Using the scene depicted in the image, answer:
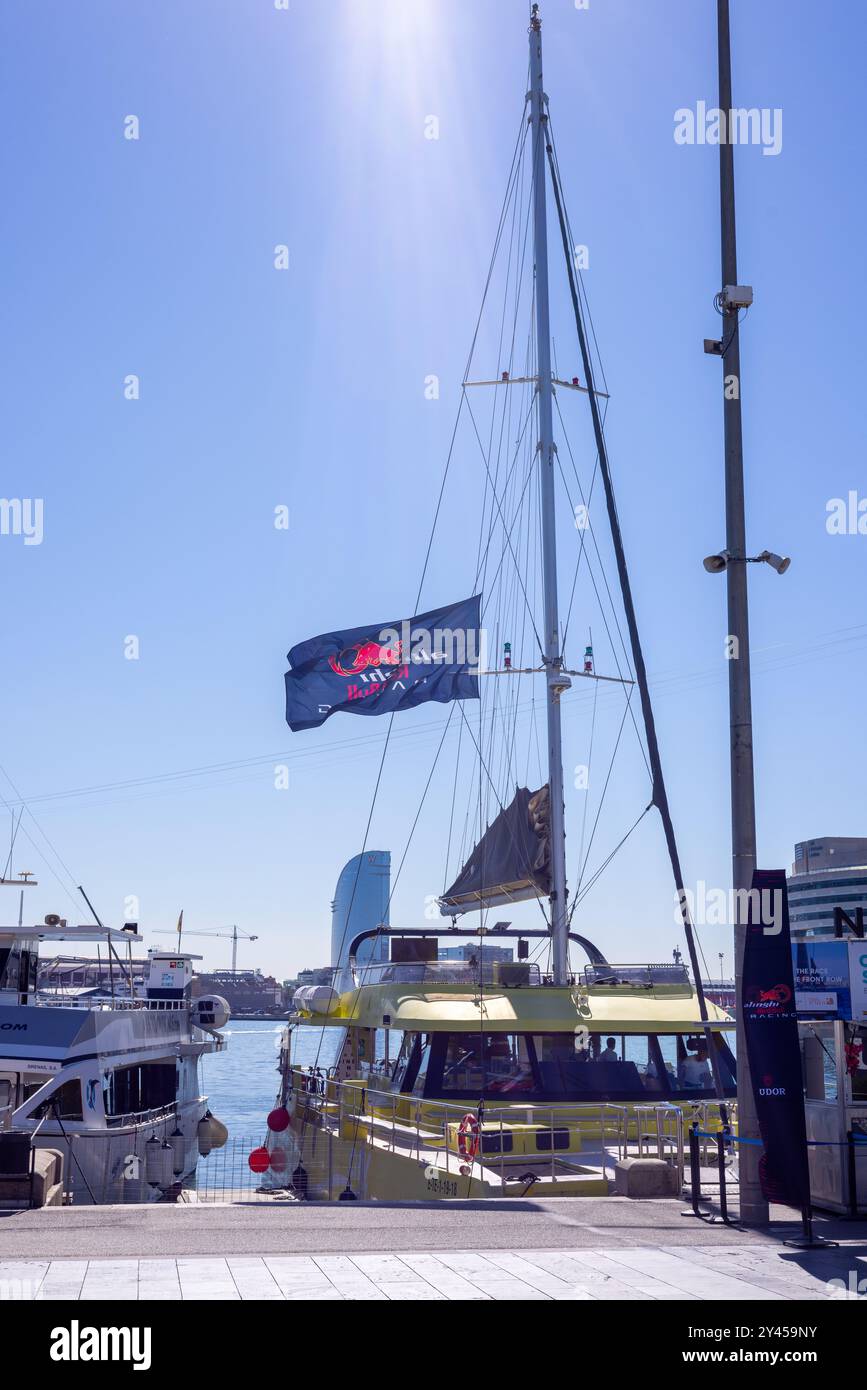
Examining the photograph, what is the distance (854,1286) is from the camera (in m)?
9.34

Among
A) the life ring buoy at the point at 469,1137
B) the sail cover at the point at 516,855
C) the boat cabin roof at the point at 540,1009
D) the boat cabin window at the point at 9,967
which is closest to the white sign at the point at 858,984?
the life ring buoy at the point at 469,1137

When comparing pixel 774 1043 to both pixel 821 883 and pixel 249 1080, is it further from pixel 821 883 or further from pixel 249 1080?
pixel 821 883

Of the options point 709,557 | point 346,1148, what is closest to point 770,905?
point 709,557

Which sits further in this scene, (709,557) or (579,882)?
(579,882)

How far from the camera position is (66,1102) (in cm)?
2433

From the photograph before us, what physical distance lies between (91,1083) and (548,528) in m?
13.6

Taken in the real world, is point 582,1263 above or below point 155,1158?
above

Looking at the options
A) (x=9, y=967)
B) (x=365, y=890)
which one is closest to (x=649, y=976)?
(x=9, y=967)

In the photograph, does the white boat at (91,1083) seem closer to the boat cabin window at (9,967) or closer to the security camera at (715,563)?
the boat cabin window at (9,967)

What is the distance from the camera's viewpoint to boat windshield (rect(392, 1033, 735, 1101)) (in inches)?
803

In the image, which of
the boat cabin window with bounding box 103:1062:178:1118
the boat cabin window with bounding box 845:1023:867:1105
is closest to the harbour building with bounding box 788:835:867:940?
the boat cabin window with bounding box 103:1062:178:1118
